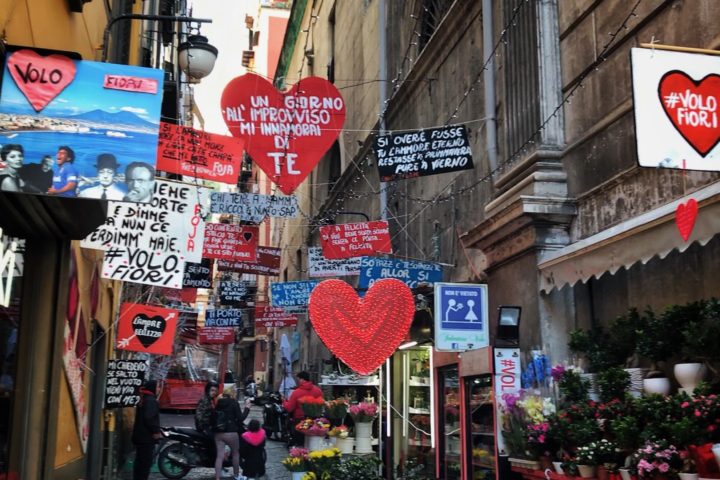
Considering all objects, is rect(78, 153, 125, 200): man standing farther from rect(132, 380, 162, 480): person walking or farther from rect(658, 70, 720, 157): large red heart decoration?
rect(132, 380, 162, 480): person walking

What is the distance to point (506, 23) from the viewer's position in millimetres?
10352

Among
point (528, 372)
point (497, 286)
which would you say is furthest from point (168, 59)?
point (528, 372)

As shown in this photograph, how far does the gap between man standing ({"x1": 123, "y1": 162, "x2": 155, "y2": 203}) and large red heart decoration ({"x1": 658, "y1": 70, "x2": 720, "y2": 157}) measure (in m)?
A: 3.38

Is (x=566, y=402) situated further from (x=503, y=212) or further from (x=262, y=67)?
(x=262, y=67)

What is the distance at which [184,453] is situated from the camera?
46.9 ft

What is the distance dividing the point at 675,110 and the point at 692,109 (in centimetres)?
14

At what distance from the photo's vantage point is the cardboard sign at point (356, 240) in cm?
1441

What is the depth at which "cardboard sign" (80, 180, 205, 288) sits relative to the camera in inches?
345

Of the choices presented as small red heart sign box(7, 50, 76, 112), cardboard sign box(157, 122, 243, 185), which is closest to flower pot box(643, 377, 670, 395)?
small red heart sign box(7, 50, 76, 112)

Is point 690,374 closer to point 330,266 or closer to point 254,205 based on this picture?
point 254,205

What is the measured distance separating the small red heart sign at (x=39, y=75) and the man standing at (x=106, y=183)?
533 millimetres

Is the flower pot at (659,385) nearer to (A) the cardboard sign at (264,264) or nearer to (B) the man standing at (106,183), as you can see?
(B) the man standing at (106,183)

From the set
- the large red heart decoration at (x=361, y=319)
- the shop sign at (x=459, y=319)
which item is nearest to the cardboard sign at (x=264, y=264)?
the large red heart decoration at (x=361, y=319)

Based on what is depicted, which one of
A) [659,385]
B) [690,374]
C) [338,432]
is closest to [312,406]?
[338,432]
